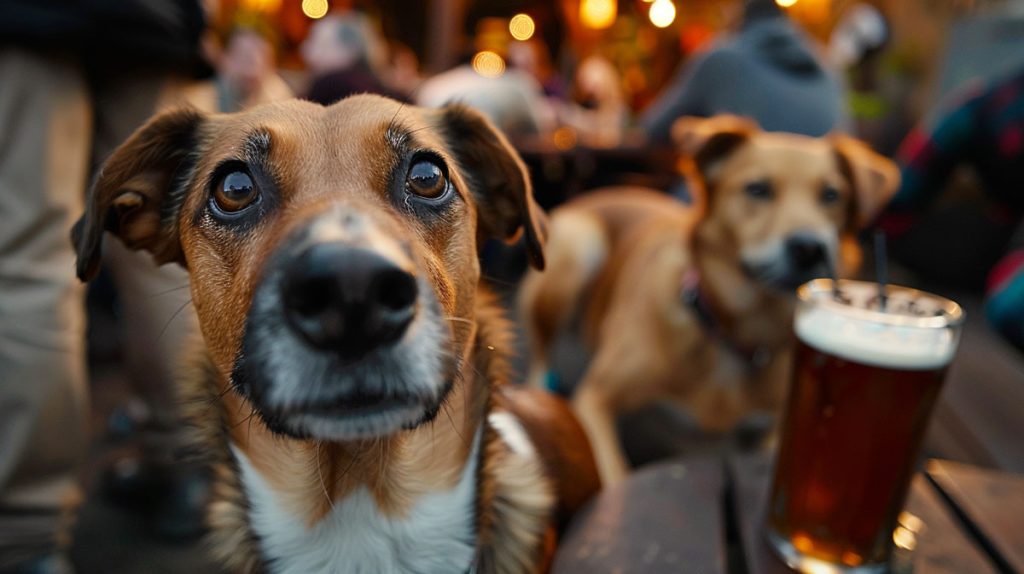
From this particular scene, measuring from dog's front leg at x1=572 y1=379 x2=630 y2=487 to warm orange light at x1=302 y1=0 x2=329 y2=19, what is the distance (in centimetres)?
728

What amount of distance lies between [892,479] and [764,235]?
119 centimetres

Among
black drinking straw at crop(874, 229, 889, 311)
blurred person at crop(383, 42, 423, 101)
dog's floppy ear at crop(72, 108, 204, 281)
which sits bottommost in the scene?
blurred person at crop(383, 42, 423, 101)

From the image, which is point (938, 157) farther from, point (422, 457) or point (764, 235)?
point (422, 457)

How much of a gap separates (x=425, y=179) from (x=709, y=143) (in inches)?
56.5

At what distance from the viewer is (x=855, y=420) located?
3.12 ft

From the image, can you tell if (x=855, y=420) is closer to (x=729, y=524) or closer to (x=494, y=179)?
(x=729, y=524)

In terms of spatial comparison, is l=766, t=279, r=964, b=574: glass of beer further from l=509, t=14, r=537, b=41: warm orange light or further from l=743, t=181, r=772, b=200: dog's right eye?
l=509, t=14, r=537, b=41: warm orange light

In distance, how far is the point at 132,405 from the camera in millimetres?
2514

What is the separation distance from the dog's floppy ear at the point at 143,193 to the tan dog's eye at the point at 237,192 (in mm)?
159

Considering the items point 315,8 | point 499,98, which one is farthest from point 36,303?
point 315,8

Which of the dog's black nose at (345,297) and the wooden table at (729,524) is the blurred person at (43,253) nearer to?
the dog's black nose at (345,297)

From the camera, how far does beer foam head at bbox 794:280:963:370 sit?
35.0 inches

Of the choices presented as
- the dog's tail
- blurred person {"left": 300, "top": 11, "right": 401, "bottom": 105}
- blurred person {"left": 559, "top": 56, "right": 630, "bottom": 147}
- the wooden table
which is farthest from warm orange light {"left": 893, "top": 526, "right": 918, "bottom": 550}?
blurred person {"left": 559, "top": 56, "right": 630, "bottom": 147}

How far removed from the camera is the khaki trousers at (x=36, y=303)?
146 cm
